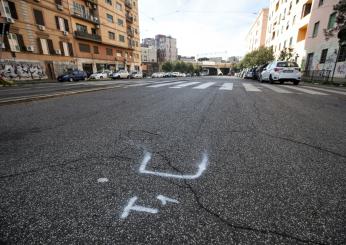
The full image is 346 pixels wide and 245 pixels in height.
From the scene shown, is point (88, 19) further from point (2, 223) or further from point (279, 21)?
point (2, 223)

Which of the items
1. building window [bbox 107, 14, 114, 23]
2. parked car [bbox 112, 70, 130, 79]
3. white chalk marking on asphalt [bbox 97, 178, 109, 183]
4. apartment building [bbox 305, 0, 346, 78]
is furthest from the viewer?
building window [bbox 107, 14, 114, 23]

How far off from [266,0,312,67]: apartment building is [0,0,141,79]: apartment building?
30191mm

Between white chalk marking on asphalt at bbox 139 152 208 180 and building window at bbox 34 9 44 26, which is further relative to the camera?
building window at bbox 34 9 44 26

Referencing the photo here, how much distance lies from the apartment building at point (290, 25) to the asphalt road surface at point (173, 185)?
25.7m

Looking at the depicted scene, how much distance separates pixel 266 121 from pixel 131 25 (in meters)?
48.2

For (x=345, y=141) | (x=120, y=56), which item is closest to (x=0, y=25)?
(x=120, y=56)

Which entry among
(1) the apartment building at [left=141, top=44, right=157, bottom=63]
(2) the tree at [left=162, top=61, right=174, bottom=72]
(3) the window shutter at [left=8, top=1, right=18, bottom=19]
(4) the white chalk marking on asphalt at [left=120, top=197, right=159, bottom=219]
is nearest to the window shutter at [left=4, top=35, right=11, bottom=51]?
(3) the window shutter at [left=8, top=1, right=18, bottom=19]

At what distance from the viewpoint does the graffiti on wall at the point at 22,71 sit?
1909cm

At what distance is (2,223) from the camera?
107cm

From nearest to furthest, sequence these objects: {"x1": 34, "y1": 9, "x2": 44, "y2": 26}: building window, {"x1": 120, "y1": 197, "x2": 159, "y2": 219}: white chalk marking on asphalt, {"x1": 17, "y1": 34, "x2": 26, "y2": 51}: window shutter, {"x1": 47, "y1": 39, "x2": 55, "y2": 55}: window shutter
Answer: {"x1": 120, "y1": 197, "x2": 159, "y2": 219}: white chalk marking on asphalt → {"x1": 17, "y1": 34, "x2": 26, "y2": 51}: window shutter → {"x1": 34, "y1": 9, "x2": 44, "y2": 26}: building window → {"x1": 47, "y1": 39, "x2": 55, "y2": 55}: window shutter

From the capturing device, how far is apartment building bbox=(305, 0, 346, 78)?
15.5m

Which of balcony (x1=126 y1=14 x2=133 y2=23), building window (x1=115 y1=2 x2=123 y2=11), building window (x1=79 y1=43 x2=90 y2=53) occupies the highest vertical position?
building window (x1=115 y1=2 x2=123 y2=11)

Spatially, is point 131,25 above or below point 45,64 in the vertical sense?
above

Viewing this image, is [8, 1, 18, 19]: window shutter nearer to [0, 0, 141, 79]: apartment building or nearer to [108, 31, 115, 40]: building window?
[0, 0, 141, 79]: apartment building
